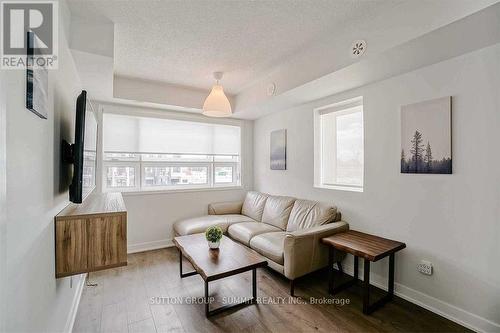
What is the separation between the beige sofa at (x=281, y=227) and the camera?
2.46 meters

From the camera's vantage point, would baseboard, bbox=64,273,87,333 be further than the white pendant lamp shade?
No

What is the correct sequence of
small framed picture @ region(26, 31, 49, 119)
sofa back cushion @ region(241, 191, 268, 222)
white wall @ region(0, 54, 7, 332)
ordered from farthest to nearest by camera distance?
1. sofa back cushion @ region(241, 191, 268, 222)
2. small framed picture @ region(26, 31, 49, 119)
3. white wall @ region(0, 54, 7, 332)

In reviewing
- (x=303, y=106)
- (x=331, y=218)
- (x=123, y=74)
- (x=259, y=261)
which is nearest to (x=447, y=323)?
(x=331, y=218)

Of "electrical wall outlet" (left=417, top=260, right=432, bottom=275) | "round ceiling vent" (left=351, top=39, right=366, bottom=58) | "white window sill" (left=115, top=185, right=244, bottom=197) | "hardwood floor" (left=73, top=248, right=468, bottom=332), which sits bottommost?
"hardwood floor" (left=73, top=248, right=468, bottom=332)

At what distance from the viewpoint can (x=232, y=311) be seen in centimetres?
218

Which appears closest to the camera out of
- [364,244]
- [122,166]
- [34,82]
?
[34,82]

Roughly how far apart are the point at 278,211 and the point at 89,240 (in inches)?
98.2

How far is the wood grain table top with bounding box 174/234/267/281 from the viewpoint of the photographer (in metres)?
2.10

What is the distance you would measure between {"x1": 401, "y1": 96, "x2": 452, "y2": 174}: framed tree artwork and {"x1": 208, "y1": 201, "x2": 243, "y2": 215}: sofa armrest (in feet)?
9.02

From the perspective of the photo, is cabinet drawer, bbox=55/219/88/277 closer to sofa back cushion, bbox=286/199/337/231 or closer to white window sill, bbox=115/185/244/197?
white window sill, bbox=115/185/244/197

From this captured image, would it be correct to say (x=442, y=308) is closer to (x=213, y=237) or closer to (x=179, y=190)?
(x=213, y=237)

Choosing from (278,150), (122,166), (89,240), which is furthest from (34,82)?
(278,150)

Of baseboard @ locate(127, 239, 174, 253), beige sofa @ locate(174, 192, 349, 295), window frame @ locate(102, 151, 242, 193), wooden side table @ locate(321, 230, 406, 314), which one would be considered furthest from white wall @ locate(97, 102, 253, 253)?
wooden side table @ locate(321, 230, 406, 314)

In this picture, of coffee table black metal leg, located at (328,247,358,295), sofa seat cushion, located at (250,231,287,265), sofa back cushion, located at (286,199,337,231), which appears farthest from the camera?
sofa back cushion, located at (286,199,337,231)
